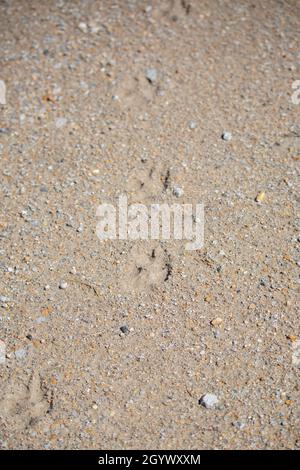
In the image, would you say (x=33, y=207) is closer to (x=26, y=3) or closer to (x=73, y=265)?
(x=73, y=265)

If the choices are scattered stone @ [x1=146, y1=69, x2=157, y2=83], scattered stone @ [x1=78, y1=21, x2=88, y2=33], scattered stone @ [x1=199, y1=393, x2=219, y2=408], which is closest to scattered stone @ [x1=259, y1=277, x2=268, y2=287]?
scattered stone @ [x1=199, y1=393, x2=219, y2=408]

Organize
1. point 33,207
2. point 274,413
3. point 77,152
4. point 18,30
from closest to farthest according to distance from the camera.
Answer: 1. point 274,413
2. point 33,207
3. point 77,152
4. point 18,30

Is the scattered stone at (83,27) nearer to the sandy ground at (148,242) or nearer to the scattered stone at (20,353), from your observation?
the sandy ground at (148,242)

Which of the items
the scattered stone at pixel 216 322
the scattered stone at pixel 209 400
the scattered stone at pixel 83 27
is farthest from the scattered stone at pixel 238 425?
the scattered stone at pixel 83 27

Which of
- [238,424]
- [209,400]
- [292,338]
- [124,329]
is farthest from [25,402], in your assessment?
[292,338]

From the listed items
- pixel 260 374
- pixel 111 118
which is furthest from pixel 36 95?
pixel 260 374

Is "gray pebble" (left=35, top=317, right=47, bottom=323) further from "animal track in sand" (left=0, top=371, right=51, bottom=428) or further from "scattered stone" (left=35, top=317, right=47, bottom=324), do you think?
"animal track in sand" (left=0, top=371, right=51, bottom=428)

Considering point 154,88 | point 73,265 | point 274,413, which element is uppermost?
point 154,88
